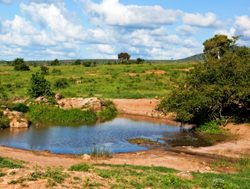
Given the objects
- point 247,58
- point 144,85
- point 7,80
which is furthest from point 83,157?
point 7,80

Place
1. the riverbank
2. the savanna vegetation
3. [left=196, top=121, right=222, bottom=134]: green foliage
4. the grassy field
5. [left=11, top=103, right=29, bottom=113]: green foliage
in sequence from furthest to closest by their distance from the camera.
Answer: the grassy field
[left=11, top=103, right=29, bottom=113]: green foliage
[left=196, top=121, right=222, bottom=134]: green foliage
the riverbank
the savanna vegetation

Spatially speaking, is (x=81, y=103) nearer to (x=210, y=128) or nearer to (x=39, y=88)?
(x=39, y=88)

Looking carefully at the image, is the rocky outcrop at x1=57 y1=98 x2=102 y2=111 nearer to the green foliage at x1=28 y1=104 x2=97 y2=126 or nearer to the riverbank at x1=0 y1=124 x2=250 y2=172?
the green foliage at x1=28 y1=104 x2=97 y2=126

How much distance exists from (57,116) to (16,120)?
4.65m

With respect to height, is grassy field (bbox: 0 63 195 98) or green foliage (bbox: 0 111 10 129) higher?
grassy field (bbox: 0 63 195 98)

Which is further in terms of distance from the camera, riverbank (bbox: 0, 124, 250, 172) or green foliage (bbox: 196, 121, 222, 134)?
green foliage (bbox: 196, 121, 222, 134)

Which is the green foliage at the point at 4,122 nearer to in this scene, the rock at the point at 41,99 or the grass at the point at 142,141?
the rock at the point at 41,99

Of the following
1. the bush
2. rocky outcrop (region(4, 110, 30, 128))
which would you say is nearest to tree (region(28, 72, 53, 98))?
rocky outcrop (region(4, 110, 30, 128))

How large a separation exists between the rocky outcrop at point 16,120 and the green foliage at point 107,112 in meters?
7.75

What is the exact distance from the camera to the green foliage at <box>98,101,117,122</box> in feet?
135

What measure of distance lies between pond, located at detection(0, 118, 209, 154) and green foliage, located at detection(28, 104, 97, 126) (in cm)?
208

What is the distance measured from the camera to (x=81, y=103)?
139 ft

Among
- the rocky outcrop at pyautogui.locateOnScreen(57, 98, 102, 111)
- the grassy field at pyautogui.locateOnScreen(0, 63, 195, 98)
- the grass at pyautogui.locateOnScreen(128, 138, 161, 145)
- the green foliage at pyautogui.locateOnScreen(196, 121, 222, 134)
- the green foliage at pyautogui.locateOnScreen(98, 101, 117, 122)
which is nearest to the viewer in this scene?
the grass at pyautogui.locateOnScreen(128, 138, 161, 145)

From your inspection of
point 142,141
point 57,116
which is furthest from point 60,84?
point 142,141
